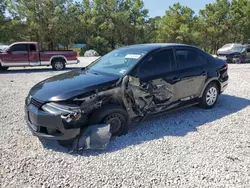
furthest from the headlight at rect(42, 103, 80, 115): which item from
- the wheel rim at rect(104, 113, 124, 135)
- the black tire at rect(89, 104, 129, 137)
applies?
the wheel rim at rect(104, 113, 124, 135)

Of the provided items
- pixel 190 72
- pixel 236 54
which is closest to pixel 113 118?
pixel 190 72

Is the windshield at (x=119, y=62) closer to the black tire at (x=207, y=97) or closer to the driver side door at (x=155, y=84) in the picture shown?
the driver side door at (x=155, y=84)

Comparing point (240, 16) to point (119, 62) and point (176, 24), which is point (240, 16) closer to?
point (176, 24)

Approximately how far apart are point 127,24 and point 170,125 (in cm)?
2681

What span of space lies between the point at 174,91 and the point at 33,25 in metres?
24.8

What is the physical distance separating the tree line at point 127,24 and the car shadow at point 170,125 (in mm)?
24019

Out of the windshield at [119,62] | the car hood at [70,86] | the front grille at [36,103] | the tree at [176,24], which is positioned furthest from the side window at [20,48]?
the tree at [176,24]

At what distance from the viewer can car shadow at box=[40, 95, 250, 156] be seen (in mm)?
3417

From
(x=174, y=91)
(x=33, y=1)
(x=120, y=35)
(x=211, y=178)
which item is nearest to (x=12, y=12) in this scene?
(x=33, y=1)

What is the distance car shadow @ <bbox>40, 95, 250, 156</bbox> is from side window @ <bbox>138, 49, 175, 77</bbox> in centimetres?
100

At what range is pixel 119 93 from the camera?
11.4ft

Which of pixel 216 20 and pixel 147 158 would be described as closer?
pixel 147 158

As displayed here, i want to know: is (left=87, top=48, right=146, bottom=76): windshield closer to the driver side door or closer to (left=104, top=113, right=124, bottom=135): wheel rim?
the driver side door

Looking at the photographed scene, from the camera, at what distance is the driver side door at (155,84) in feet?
12.2
